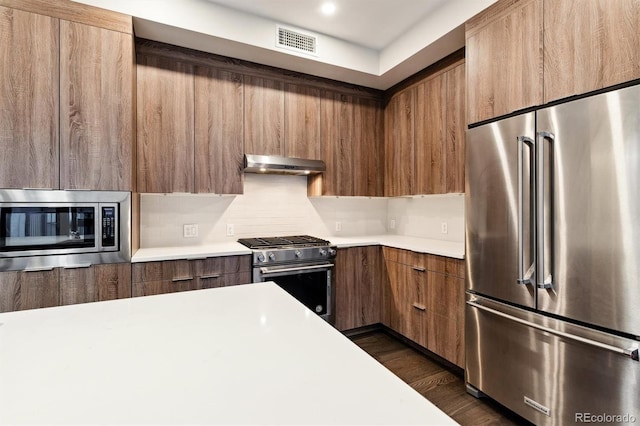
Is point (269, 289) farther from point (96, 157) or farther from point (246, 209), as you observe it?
point (246, 209)

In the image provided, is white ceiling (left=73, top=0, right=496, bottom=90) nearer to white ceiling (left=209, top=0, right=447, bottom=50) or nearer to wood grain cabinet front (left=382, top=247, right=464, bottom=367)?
white ceiling (left=209, top=0, right=447, bottom=50)

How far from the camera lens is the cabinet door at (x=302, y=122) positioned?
3.07m

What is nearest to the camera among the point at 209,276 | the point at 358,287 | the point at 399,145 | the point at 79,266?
the point at 79,266

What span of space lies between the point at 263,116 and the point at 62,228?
175cm

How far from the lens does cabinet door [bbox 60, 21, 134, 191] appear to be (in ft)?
6.77

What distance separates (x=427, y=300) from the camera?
2600 mm

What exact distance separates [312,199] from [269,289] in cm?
229

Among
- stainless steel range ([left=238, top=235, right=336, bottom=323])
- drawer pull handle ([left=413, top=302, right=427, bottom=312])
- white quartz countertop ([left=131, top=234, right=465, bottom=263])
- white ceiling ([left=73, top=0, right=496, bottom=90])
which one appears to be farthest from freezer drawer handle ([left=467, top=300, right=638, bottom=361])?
white ceiling ([left=73, top=0, right=496, bottom=90])

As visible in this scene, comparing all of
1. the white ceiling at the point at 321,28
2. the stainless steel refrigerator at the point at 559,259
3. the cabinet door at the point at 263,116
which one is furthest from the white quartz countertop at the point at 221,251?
the white ceiling at the point at 321,28

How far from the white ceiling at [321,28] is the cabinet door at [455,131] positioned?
0.81 ft

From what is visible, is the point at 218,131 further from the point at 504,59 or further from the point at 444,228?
the point at 444,228

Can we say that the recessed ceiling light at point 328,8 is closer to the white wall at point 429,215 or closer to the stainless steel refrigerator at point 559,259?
the stainless steel refrigerator at point 559,259

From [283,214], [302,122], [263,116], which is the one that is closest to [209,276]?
[283,214]

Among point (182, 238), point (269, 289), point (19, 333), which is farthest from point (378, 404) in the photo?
point (182, 238)
